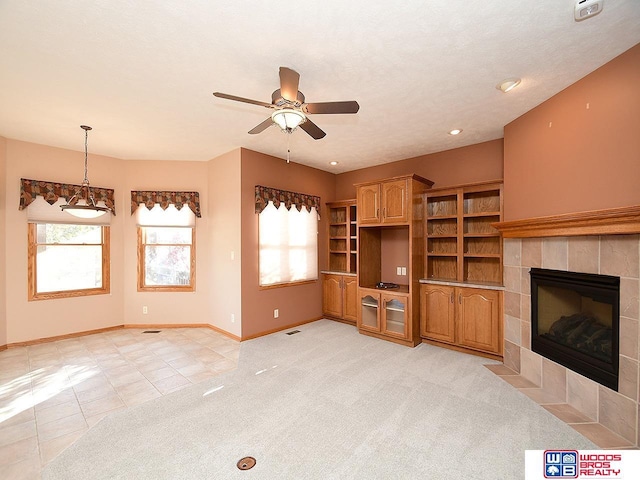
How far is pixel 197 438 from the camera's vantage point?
6.96ft

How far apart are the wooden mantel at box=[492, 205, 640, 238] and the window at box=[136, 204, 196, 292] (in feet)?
15.7

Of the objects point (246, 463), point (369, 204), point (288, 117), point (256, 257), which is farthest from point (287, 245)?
point (246, 463)

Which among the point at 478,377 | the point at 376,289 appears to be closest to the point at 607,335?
the point at 478,377

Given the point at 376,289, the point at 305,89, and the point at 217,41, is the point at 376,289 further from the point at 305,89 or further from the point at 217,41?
the point at 217,41

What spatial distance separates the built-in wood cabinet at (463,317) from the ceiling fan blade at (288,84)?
3209 millimetres

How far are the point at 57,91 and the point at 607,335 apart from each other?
17.5 feet

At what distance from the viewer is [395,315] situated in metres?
4.29

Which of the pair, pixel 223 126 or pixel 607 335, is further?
pixel 223 126

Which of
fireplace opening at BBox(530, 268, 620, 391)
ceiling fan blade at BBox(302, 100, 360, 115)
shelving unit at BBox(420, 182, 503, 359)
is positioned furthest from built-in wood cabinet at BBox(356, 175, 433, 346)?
ceiling fan blade at BBox(302, 100, 360, 115)

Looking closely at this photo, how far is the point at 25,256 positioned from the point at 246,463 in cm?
448

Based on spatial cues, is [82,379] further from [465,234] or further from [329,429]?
[465,234]

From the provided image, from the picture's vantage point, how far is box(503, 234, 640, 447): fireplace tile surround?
6.77 ft

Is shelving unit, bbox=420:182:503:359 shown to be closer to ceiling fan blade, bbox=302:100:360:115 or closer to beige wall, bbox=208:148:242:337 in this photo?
ceiling fan blade, bbox=302:100:360:115

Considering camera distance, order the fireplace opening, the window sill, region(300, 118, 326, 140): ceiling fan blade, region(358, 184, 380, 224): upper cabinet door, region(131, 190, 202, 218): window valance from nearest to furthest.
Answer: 1. the fireplace opening
2. region(300, 118, 326, 140): ceiling fan blade
3. region(358, 184, 380, 224): upper cabinet door
4. the window sill
5. region(131, 190, 202, 218): window valance
